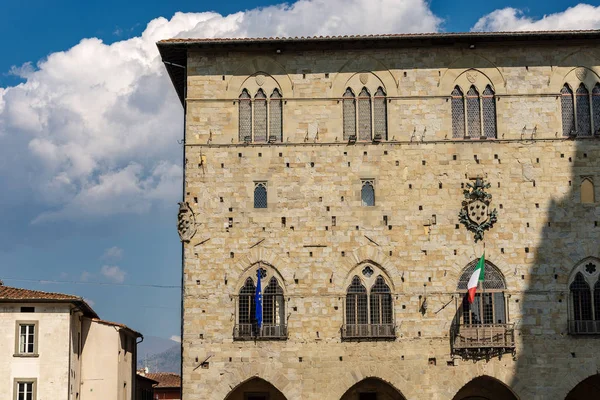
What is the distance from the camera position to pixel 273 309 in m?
31.1

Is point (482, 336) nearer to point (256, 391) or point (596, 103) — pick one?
point (256, 391)

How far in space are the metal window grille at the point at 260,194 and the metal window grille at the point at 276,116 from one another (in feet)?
5.16

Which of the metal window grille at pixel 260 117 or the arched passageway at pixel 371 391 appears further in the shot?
the metal window grille at pixel 260 117

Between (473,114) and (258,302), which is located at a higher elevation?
(473,114)

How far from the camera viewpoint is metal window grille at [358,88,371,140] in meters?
32.2

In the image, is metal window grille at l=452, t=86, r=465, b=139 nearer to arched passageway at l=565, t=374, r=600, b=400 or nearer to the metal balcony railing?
the metal balcony railing

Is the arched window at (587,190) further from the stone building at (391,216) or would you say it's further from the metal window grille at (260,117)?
the metal window grille at (260,117)

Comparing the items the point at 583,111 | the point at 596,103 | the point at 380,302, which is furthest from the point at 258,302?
the point at 596,103

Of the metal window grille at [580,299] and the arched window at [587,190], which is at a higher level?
the arched window at [587,190]

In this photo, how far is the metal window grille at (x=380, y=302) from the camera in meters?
31.1

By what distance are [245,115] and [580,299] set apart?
12.1m

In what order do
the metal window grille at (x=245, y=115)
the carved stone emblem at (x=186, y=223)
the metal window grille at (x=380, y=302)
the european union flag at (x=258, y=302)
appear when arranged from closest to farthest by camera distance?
the european union flag at (x=258, y=302) → the metal window grille at (x=380, y=302) → the carved stone emblem at (x=186, y=223) → the metal window grille at (x=245, y=115)

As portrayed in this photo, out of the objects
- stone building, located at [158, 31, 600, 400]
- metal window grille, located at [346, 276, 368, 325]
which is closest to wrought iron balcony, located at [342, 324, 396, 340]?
stone building, located at [158, 31, 600, 400]

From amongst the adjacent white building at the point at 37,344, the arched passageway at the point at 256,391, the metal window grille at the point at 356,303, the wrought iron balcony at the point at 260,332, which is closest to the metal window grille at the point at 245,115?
the metal window grille at the point at 356,303
